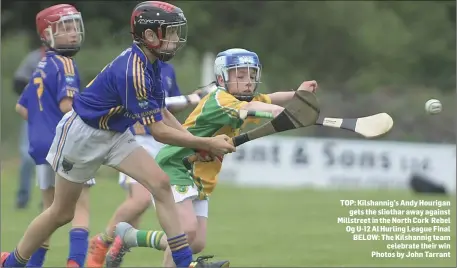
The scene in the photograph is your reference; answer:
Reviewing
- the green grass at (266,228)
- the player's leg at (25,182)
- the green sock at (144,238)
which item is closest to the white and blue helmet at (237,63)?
the green sock at (144,238)

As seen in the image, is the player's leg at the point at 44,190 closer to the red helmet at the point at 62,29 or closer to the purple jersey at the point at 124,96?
the red helmet at the point at 62,29

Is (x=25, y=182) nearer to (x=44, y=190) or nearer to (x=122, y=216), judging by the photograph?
(x=122, y=216)

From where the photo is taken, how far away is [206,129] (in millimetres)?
8102

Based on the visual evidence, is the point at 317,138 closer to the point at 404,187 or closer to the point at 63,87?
the point at 404,187

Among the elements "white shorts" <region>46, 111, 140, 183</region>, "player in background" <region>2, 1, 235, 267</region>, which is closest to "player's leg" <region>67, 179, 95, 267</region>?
"player in background" <region>2, 1, 235, 267</region>

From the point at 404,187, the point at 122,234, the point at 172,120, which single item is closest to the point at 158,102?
the point at 172,120

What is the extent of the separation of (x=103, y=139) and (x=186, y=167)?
0.81m

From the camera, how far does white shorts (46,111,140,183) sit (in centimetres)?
752

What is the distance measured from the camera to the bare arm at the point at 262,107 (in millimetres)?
7609

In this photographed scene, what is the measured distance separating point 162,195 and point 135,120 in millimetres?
527

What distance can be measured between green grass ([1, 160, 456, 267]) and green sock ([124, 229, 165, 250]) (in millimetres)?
1532

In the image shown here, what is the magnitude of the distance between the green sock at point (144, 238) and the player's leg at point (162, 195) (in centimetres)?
68

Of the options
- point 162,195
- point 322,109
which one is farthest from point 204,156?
point 322,109

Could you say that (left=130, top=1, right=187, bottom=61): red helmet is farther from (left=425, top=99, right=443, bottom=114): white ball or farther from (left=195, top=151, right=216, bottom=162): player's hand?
(left=425, top=99, right=443, bottom=114): white ball
